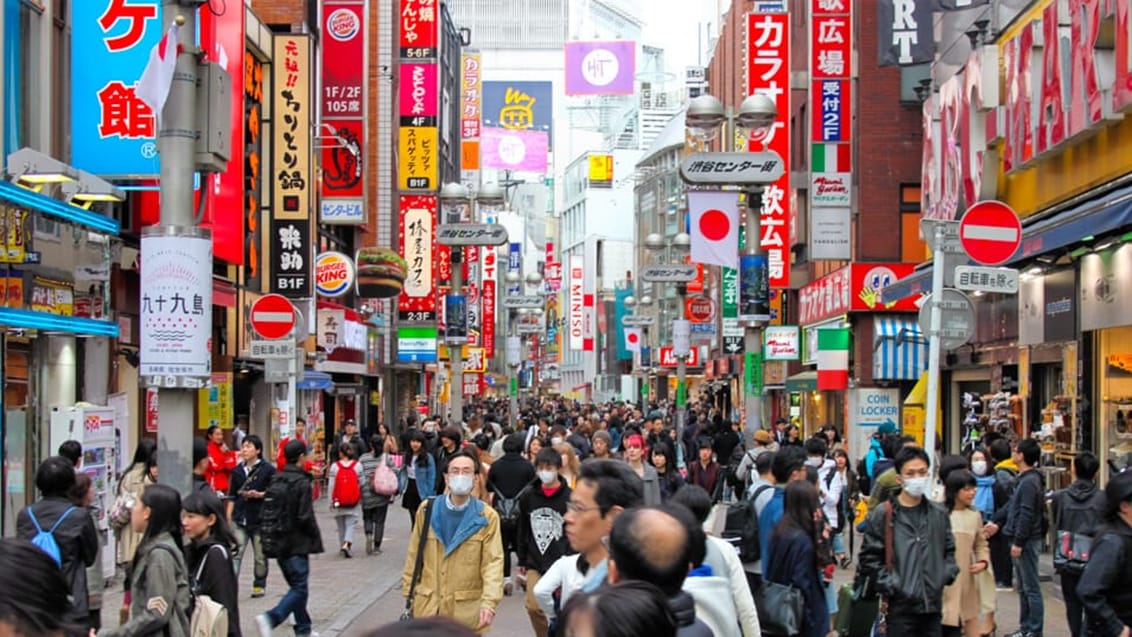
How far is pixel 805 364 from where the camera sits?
43.3 metres

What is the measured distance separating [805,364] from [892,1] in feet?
65.1

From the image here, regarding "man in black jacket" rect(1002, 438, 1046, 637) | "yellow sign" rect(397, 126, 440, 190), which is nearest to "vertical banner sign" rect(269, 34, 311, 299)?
"yellow sign" rect(397, 126, 440, 190)

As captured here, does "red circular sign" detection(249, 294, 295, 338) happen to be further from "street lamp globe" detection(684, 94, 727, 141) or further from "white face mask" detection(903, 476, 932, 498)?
"white face mask" detection(903, 476, 932, 498)

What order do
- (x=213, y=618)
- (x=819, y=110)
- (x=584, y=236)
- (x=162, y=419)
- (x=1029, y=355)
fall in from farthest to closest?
(x=584, y=236), (x=819, y=110), (x=1029, y=355), (x=162, y=419), (x=213, y=618)

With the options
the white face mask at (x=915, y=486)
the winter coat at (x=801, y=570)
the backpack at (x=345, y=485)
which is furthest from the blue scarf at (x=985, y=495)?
the backpack at (x=345, y=485)

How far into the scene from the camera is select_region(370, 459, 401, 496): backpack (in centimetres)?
2000

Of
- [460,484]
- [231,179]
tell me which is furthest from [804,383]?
[460,484]

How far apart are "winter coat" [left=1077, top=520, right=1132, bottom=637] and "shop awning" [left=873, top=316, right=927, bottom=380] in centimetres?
2343

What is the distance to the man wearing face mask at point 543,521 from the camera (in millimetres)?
11188

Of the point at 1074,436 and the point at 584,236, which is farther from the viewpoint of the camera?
the point at 584,236

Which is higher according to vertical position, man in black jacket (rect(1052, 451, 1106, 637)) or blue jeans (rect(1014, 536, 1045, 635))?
man in black jacket (rect(1052, 451, 1106, 637))

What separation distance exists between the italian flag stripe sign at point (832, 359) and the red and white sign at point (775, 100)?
433cm

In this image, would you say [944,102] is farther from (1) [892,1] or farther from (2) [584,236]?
(2) [584,236]

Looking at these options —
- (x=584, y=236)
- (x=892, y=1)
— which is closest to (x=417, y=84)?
(x=892, y=1)
